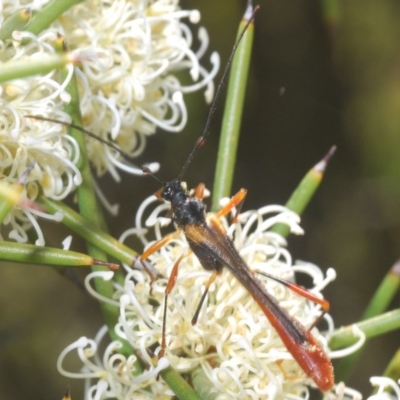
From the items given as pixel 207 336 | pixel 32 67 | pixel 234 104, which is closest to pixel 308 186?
pixel 234 104

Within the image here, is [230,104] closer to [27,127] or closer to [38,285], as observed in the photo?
[27,127]

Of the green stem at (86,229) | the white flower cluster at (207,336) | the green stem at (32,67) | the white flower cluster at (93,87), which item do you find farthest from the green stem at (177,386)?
the green stem at (32,67)

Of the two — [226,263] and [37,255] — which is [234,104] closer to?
[226,263]

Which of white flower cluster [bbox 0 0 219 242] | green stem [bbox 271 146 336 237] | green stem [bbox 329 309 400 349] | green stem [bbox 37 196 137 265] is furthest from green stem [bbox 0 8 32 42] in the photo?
green stem [bbox 329 309 400 349]

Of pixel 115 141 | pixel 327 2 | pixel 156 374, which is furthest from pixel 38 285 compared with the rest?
pixel 327 2

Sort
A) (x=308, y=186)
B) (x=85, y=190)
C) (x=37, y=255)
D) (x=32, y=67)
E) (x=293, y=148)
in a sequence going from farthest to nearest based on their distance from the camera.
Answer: (x=293, y=148) → (x=308, y=186) → (x=85, y=190) → (x=37, y=255) → (x=32, y=67)

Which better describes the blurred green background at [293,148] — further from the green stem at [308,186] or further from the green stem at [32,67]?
the green stem at [32,67]

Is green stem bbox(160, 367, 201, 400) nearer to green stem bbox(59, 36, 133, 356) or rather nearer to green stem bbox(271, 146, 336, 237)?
green stem bbox(59, 36, 133, 356)
